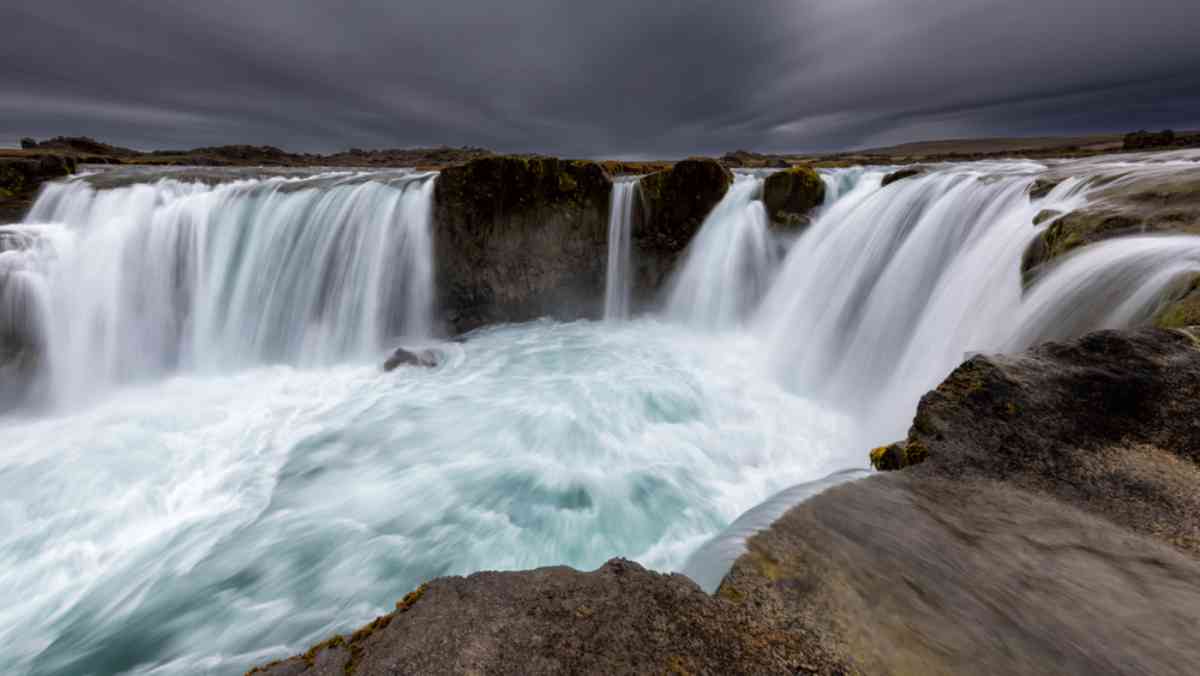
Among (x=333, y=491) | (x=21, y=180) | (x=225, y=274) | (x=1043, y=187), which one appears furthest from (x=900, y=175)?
(x=21, y=180)

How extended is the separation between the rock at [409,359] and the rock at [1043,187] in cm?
1005

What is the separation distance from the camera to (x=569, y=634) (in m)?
1.53

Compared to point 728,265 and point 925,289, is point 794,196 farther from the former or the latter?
point 925,289

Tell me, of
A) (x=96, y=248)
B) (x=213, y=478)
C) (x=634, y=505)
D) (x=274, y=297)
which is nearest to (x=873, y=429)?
(x=634, y=505)

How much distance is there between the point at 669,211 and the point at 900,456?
988cm

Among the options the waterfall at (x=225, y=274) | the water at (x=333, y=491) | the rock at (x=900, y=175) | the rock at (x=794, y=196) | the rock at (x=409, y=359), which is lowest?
the water at (x=333, y=491)

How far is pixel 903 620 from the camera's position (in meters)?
1.59

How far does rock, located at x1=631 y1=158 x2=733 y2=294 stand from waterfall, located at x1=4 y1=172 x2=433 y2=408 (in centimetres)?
503

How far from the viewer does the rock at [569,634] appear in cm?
141

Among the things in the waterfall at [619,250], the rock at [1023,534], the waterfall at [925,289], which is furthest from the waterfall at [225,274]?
the rock at [1023,534]

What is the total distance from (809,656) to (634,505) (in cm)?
382

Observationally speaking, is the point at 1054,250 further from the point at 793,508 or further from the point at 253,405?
the point at 253,405

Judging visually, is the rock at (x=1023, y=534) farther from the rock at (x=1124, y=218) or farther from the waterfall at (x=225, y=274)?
the waterfall at (x=225, y=274)

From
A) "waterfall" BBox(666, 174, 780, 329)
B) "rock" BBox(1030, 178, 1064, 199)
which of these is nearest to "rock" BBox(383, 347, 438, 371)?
"waterfall" BBox(666, 174, 780, 329)
